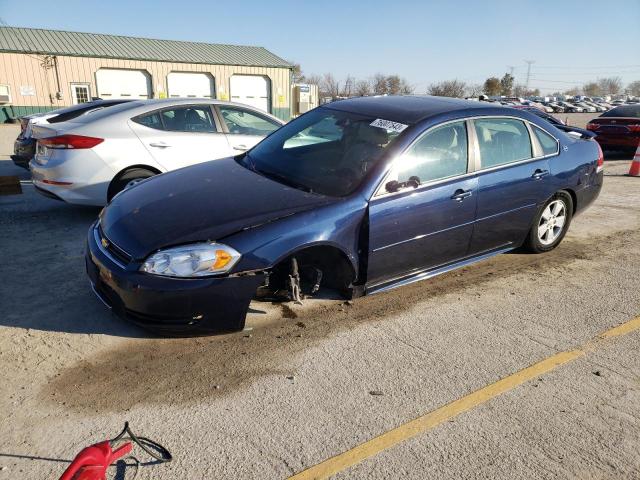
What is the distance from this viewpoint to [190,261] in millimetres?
3029

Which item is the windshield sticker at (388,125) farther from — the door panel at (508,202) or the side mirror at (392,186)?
the door panel at (508,202)

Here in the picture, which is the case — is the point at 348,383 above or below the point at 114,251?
below

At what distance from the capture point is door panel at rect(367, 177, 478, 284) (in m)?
→ 3.62

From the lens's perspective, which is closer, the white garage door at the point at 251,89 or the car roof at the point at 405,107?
the car roof at the point at 405,107

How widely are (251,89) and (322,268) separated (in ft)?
104

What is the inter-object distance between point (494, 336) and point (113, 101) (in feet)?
28.8

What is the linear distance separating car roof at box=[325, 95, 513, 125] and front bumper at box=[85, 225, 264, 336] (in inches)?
75.6

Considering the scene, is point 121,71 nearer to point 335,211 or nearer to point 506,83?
point 335,211

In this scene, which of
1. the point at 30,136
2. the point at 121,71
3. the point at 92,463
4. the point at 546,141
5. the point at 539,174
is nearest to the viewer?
the point at 92,463

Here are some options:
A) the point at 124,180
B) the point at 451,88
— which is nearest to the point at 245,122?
the point at 124,180

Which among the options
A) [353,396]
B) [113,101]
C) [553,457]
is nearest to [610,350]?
[553,457]

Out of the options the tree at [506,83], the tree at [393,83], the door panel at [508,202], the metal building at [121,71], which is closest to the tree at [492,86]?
the tree at [506,83]

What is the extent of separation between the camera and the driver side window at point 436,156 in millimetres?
3785

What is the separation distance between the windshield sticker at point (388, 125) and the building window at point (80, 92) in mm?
28380
